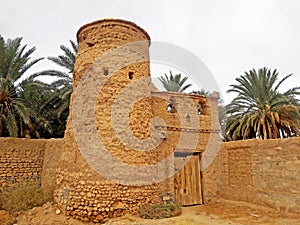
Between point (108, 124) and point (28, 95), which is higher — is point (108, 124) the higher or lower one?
the lower one

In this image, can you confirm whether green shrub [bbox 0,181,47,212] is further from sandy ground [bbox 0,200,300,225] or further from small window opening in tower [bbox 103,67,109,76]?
small window opening in tower [bbox 103,67,109,76]

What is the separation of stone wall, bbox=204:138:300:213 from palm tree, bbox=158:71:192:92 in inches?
313

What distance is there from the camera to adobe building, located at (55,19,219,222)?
8.01 metres

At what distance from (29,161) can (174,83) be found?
35.4ft

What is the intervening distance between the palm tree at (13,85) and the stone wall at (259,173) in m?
8.54

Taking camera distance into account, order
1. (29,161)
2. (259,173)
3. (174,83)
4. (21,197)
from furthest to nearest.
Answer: (174,83)
(29,161)
(21,197)
(259,173)

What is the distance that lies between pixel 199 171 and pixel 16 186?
699 centimetres

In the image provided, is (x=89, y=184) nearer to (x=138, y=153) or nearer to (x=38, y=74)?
(x=138, y=153)

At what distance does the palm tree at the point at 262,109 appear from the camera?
13.9m

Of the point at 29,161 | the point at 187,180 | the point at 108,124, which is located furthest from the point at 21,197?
the point at 187,180

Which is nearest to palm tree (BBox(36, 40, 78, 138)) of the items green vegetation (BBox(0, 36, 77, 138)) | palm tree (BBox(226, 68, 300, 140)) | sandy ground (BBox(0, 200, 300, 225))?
green vegetation (BBox(0, 36, 77, 138))

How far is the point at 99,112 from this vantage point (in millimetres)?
8398

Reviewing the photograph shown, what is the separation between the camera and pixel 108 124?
328 inches

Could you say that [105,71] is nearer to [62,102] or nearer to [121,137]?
[121,137]
